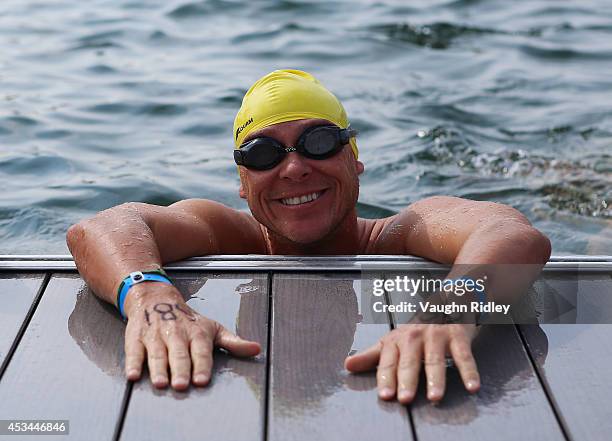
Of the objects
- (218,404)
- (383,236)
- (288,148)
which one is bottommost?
(383,236)

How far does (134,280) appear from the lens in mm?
3234

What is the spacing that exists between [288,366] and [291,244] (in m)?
1.29

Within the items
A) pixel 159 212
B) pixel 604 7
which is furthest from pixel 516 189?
pixel 604 7

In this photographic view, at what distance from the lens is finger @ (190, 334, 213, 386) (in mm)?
2838

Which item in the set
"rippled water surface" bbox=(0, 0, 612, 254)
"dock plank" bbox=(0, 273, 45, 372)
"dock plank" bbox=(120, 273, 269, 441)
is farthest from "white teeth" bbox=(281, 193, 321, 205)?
"rippled water surface" bbox=(0, 0, 612, 254)

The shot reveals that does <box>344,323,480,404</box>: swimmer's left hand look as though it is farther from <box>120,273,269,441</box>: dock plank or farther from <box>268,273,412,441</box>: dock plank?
<box>120,273,269,441</box>: dock plank

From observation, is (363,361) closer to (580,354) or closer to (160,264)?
(580,354)

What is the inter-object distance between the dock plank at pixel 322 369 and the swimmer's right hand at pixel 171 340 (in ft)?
0.56

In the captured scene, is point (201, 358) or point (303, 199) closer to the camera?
point (201, 358)

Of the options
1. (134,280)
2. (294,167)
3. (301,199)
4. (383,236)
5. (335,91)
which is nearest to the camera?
(134,280)

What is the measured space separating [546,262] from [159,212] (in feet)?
5.01

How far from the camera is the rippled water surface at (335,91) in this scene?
→ 649 cm

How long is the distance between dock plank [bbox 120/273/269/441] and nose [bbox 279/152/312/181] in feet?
2.49

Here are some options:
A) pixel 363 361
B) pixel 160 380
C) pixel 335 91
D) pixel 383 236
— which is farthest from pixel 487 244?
pixel 335 91
